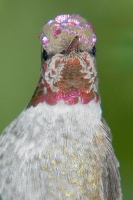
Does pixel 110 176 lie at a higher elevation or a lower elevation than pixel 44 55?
lower

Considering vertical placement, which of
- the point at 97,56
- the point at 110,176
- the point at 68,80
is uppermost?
the point at 97,56

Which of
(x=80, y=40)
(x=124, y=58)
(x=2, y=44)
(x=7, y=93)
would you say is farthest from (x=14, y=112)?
(x=80, y=40)

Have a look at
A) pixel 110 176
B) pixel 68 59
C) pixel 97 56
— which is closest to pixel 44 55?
pixel 68 59

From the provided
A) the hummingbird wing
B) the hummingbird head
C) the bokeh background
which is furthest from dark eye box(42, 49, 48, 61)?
the bokeh background

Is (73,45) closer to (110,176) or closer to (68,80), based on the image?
(68,80)

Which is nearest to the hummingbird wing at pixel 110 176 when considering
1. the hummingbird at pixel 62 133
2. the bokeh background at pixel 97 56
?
the hummingbird at pixel 62 133

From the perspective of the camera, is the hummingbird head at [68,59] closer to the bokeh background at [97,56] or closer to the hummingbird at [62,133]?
the hummingbird at [62,133]
